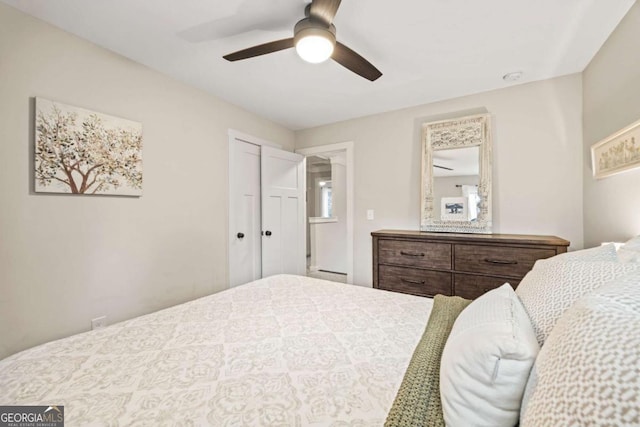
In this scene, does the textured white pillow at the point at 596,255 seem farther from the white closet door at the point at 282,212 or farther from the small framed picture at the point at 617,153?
the white closet door at the point at 282,212

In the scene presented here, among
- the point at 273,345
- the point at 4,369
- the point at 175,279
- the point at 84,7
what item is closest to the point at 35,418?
the point at 4,369

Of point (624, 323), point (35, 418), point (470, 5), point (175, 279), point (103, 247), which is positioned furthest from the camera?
point (175, 279)

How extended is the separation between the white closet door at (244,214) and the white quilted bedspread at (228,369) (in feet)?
4.95

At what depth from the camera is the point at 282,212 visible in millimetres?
3547

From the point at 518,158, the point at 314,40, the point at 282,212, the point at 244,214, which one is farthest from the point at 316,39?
the point at 282,212

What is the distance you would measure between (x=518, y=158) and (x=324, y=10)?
7.31 ft

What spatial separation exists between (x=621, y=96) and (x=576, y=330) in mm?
2027

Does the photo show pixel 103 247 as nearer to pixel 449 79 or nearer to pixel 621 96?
pixel 449 79

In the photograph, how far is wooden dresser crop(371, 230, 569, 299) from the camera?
2.16m

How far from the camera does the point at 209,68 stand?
88.6 inches

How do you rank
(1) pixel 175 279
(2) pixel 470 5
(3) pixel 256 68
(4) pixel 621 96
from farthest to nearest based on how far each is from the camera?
(1) pixel 175 279 < (3) pixel 256 68 < (4) pixel 621 96 < (2) pixel 470 5

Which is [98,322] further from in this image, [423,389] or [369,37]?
[369,37]

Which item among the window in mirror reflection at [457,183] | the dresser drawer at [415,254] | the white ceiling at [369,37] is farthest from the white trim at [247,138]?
the window in mirror reflection at [457,183]

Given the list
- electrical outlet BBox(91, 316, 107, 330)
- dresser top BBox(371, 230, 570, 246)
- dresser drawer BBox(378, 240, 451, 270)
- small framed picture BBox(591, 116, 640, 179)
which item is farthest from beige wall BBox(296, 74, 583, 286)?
electrical outlet BBox(91, 316, 107, 330)
